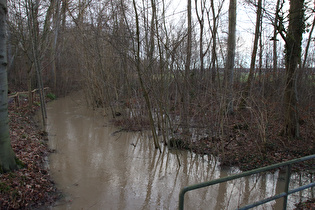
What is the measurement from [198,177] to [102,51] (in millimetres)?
9268

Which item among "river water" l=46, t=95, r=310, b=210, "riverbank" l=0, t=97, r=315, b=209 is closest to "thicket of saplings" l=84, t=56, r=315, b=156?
"river water" l=46, t=95, r=310, b=210

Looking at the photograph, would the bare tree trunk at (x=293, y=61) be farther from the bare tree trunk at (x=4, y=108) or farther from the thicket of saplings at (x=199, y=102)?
the bare tree trunk at (x=4, y=108)

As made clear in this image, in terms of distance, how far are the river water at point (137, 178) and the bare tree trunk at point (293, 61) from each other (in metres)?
1.95

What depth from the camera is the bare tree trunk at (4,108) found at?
4684mm

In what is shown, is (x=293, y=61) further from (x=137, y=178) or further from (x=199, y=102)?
(x=137, y=178)

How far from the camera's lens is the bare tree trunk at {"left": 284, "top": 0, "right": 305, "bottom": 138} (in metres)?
7.27

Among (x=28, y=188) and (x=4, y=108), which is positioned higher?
(x=4, y=108)

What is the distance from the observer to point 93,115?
15328 mm

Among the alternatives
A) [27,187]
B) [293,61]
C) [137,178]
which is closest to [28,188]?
[27,187]

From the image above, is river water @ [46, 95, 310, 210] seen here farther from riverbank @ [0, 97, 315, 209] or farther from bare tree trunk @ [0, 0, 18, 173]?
bare tree trunk @ [0, 0, 18, 173]

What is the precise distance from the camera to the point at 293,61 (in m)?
7.48

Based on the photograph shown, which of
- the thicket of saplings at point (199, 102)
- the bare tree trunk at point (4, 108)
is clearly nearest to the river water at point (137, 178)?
the thicket of saplings at point (199, 102)

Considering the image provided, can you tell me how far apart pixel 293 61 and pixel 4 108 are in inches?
299

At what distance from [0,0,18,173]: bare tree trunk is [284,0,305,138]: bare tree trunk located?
23.2 feet
